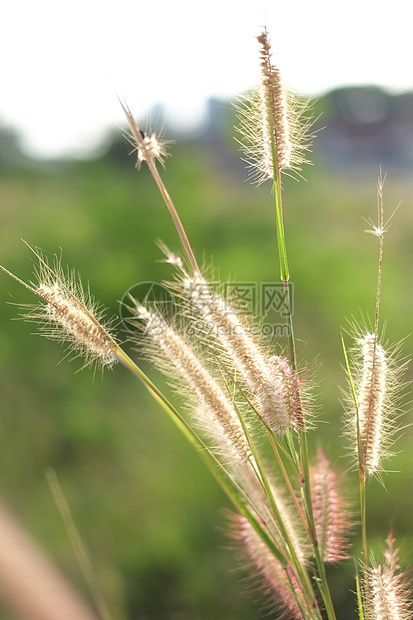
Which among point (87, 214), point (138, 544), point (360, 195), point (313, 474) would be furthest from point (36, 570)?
point (360, 195)

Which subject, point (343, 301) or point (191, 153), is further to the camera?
point (191, 153)

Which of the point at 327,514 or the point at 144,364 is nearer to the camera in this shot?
the point at 327,514

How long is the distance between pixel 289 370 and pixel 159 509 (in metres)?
1.07

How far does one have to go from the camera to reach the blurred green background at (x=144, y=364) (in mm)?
1138

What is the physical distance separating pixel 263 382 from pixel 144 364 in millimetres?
1392

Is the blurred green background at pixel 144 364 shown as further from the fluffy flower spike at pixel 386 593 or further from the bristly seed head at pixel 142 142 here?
the bristly seed head at pixel 142 142

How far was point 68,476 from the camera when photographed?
5.22 feet

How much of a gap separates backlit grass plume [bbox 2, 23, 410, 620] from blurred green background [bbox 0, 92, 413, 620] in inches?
18.0

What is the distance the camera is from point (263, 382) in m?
0.36

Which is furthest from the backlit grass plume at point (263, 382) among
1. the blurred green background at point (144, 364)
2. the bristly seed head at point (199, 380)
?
the blurred green background at point (144, 364)

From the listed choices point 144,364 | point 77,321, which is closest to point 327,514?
point 77,321

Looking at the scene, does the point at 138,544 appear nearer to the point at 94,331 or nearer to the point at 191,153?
the point at 94,331

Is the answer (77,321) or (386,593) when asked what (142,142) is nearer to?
(77,321)

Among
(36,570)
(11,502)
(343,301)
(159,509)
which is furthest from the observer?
(343,301)
